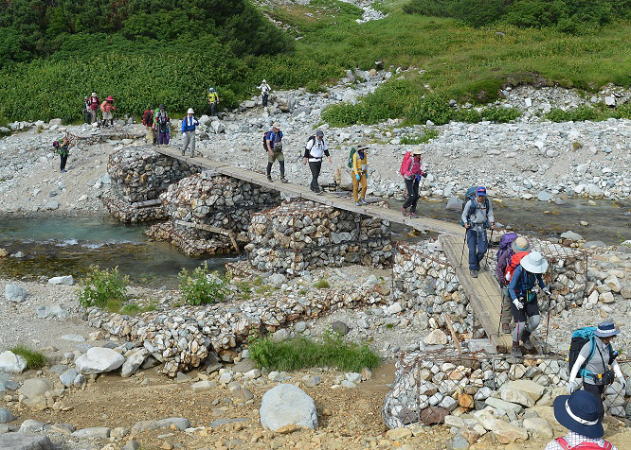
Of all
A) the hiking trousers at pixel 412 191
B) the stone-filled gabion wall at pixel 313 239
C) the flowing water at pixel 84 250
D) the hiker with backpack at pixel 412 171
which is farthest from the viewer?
the flowing water at pixel 84 250

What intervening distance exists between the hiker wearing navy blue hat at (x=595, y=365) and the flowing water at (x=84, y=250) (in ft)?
39.7

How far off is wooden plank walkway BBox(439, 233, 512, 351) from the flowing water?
320 inches

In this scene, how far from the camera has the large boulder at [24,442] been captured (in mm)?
8000

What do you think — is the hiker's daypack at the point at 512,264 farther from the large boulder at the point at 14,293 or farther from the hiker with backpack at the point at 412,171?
the large boulder at the point at 14,293

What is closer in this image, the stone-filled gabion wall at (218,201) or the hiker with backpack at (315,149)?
the hiker with backpack at (315,149)

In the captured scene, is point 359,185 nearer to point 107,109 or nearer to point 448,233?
point 448,233

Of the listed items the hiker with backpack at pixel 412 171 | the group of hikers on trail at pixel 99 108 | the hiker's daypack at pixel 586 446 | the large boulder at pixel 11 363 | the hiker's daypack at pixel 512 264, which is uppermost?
the group of hikers on trail at pixel 99 108

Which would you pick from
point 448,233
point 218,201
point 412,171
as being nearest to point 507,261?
point 448,233

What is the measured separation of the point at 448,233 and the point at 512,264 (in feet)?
16.4

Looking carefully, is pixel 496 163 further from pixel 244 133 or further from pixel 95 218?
pixel 95 218

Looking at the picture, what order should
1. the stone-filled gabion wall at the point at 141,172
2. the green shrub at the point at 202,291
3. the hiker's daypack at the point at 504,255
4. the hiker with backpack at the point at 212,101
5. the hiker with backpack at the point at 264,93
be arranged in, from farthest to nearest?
the hiker with backpack at the point at 264,93 → the hiker with backpack at the point at 212,101 → the stone-filled gabion wall at the point at 141,172 → the green shrub at the point at 202,291 → the hiker's daypack at the point at 504,255

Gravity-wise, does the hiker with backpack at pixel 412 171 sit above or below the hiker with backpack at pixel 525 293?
above

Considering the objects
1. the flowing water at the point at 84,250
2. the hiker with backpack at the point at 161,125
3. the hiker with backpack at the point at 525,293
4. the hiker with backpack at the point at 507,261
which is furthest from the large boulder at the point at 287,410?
the hiker with backpack at the point at 161,125

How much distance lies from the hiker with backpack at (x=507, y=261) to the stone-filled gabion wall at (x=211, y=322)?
4.75 meters
